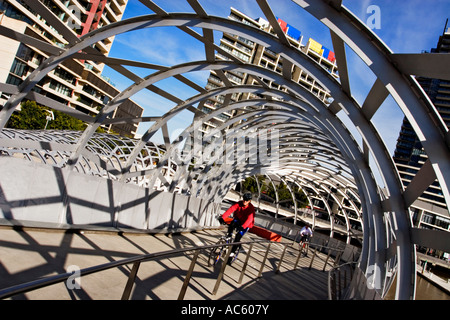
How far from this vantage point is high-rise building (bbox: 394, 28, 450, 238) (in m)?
80.6

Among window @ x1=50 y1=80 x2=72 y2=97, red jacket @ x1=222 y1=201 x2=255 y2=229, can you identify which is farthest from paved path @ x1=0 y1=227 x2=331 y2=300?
window @ x1=50 y1=80 x2=72 y2=97

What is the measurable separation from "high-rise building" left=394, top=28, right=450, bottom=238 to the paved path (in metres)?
82.6

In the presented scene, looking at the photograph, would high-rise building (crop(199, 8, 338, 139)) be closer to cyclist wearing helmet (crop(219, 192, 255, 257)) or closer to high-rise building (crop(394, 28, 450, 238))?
high-rise building (crop(394, 28, 450, 238))

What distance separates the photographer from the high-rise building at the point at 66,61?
1866 inches

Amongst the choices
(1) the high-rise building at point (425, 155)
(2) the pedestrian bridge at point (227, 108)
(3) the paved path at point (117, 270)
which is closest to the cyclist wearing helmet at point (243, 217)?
(3) the paved path at point (117, 270)

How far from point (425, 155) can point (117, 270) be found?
12778 centimetres

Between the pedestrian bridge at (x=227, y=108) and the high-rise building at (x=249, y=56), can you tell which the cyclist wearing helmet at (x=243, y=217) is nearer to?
the pedestrian bridge at (x=227, y=108)

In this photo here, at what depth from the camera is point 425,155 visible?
11106cm

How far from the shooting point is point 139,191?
11.0 meters

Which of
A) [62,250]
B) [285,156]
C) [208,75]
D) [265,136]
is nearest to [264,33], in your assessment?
[62,250]

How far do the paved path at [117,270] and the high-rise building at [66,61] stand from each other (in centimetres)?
3183

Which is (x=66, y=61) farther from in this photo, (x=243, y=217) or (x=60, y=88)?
(x=243, y=217)
